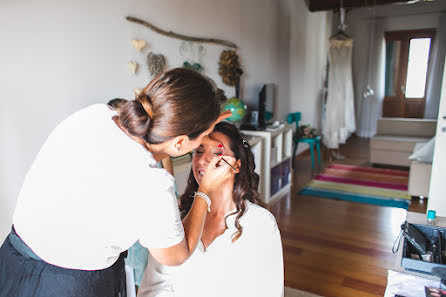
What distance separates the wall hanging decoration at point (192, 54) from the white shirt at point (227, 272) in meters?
1.93

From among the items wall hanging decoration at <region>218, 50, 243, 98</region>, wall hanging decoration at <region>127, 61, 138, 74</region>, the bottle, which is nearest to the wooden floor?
the bottle

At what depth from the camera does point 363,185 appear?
436 centimetres

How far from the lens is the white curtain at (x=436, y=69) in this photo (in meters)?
6.37

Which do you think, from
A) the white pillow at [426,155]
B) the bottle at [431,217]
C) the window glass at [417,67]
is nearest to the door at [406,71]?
the window glass at [417,67]

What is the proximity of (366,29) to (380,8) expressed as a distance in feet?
1.48

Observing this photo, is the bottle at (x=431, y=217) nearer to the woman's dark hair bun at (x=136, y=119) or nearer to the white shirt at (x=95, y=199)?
the white shirt at (x=95, y=199)

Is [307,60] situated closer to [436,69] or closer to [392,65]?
[392,65]

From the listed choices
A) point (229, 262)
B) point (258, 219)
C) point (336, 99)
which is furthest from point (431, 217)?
point (336, 99)

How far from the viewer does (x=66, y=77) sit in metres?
2.01

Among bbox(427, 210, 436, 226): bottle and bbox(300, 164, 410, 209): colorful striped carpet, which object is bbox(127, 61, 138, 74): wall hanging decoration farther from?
bbox(300, 164, 410, 209): colorful striped carpet

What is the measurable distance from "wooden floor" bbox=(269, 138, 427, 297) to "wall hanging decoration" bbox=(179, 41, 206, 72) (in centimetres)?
162

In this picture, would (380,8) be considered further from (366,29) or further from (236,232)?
(236,232)

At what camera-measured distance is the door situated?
625cm

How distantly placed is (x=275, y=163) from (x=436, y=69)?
4.50 m
